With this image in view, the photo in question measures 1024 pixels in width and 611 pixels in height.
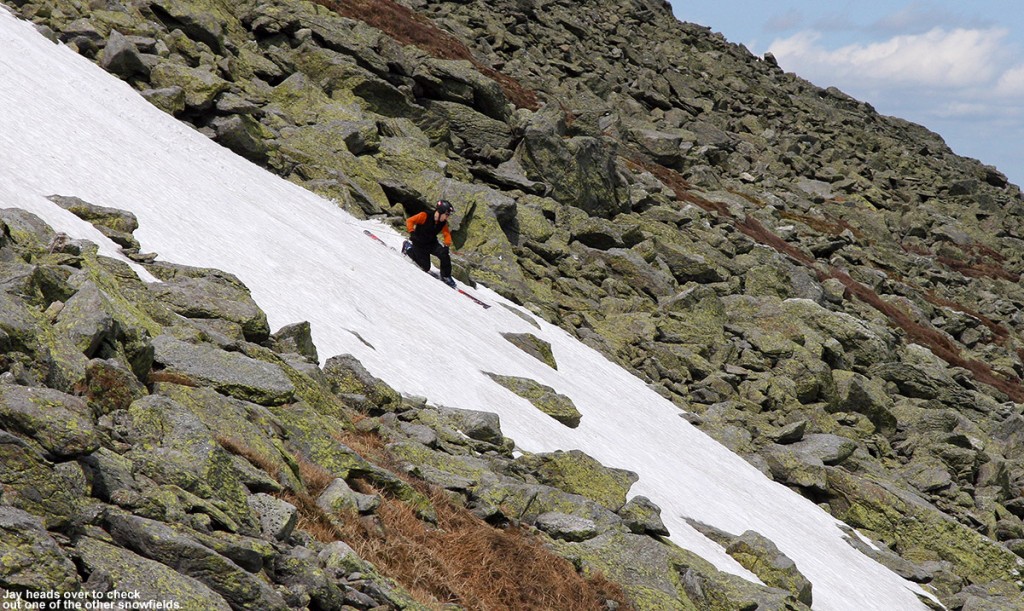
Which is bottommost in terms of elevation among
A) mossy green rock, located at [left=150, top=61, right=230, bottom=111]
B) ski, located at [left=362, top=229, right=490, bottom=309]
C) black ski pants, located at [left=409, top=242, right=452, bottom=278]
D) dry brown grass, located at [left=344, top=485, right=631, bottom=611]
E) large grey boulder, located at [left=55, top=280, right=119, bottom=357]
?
dry brown grass, located at [left=344, top=485, right=631, bottom=611]

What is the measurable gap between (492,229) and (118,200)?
1683 cm

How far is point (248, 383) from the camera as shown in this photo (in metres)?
10.9

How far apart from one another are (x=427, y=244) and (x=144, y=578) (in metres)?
21.0

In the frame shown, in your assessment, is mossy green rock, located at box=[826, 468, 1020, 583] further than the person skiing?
Yes

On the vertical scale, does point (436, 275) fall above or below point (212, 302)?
above

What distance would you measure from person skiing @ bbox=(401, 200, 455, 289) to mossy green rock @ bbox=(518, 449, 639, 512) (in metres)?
11.2

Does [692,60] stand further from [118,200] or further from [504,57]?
[118,200]

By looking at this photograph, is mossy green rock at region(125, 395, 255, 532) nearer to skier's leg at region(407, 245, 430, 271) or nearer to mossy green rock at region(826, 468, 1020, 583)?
skier's leg at region(407, 245, 430, 271)

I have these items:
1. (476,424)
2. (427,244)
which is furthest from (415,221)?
(476,424)

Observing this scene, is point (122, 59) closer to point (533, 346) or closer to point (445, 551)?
point (533, 346)

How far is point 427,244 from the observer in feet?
88.5

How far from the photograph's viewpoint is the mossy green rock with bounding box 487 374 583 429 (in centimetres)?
2009

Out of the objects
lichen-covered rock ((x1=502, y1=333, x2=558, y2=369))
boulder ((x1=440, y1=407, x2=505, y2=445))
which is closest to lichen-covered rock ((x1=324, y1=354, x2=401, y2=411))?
boulder ((x1=440, y1=407, x2=505, y2=445))

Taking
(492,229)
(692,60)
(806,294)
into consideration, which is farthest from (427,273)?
(692,60)
